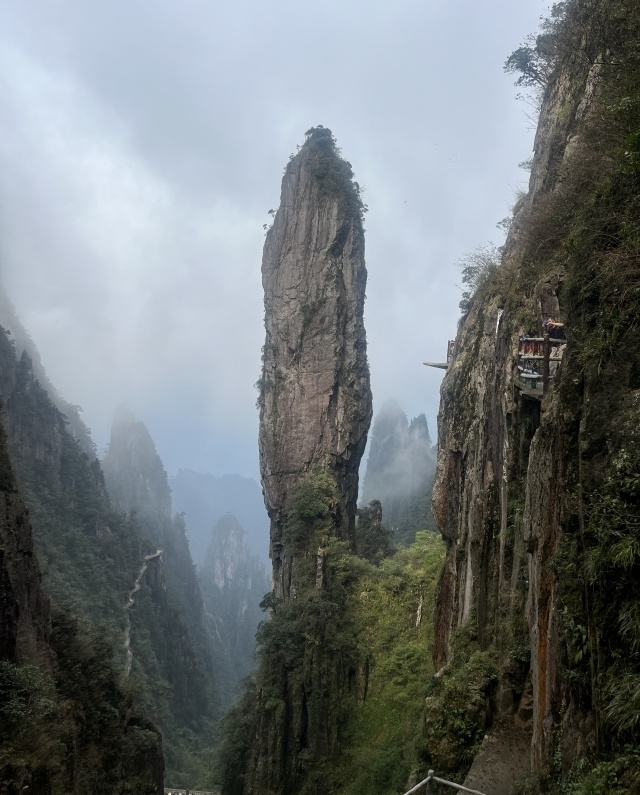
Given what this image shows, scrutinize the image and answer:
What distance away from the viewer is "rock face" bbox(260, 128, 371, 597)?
88.8ft

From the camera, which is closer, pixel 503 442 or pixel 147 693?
pixel 503 442

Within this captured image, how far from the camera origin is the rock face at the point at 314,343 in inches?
1066

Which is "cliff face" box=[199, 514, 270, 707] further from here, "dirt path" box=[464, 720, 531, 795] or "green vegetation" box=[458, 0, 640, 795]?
"green vegetation" box=[458, 0, 640, 795]

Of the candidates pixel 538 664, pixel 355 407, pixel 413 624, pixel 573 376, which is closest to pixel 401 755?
pixel 413 624

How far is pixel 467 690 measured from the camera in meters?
9.00

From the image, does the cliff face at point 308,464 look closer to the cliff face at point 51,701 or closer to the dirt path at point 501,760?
the cliff face at point 51,701

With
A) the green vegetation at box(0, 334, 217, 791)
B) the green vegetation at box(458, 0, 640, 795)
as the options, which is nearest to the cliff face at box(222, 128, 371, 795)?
the green vegetation at box(0, 334, 217, 791)

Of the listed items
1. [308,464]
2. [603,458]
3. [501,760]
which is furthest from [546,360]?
[308,464]

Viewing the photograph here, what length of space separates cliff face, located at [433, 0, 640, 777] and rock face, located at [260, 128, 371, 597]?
45.3 ft

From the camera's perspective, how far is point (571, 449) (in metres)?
5.79

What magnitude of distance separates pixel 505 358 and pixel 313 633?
14.2 metres

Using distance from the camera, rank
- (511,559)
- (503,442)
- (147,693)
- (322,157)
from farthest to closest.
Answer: (147,693) → (322,157) → (503,442) → (511,559)

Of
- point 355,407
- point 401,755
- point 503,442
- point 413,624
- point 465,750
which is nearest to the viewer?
point 465,750

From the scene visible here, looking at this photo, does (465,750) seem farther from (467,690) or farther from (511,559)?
(511,559)
